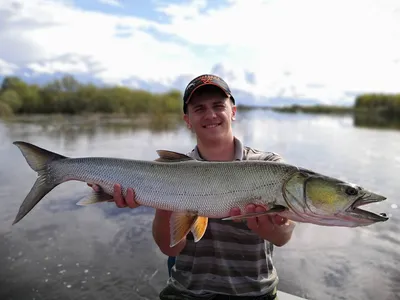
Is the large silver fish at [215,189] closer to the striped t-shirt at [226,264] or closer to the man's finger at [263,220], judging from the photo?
the man's finger at [263,220]

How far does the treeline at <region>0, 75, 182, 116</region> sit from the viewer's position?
78188mm

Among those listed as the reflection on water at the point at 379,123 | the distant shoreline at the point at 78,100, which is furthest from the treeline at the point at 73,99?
the reflection on water at the point at 379,123

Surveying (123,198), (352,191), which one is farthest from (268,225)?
(123,198)

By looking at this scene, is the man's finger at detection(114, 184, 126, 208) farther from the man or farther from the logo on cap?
the logo on cap

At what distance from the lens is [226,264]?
3012 mm

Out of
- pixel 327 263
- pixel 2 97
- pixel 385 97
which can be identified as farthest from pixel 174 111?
pixel 327 263

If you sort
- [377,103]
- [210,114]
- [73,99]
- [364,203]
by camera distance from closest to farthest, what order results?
1. [364,203]
2. [210,114]
3. [73,99]
4. [377,103]

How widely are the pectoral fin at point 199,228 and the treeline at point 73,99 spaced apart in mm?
73339

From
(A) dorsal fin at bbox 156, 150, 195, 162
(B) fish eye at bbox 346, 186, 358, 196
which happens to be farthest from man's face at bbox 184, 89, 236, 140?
(B) fish eye at bbox 346, 186, 358, 196

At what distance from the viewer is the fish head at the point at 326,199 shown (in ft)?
8.61

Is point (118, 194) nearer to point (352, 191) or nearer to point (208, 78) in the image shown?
point (208, 78)

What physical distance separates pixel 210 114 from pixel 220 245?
1.15 m

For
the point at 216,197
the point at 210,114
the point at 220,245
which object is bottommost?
the point at 220,245

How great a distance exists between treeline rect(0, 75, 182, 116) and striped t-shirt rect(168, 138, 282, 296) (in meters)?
73.1
